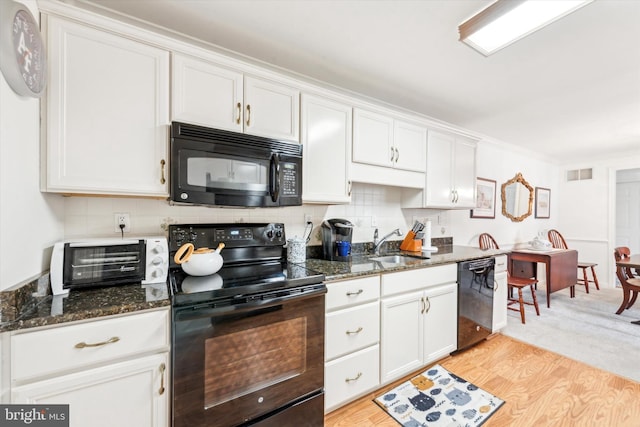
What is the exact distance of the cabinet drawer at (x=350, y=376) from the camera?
170cm

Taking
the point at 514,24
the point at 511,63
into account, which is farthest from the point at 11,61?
the point at 511,63

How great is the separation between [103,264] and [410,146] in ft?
7.99

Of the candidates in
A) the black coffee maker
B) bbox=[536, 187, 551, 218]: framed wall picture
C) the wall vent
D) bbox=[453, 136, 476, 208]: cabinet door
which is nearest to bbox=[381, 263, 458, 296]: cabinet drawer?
the black coffee maker

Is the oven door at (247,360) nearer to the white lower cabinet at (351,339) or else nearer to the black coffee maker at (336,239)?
the white lower cabinet at (351,339)

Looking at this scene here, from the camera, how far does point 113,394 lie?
3.60 ft

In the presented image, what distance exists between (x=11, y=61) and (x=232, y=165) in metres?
0.92

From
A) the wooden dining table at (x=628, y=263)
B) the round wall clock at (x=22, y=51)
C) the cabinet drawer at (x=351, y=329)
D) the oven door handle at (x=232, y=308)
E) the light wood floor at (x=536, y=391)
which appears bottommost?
the light wood floor at (x=536, y=391)

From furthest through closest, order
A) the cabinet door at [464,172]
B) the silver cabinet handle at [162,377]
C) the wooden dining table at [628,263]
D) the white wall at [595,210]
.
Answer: the white wall at [595,210] → the wooden dining table at [628,263] → the cabinet door at [464,172] → the silver cabinet handle at [162,377]

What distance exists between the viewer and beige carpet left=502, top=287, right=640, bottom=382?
2.45 m

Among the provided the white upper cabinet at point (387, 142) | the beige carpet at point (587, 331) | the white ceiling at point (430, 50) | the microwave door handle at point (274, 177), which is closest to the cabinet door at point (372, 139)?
the white upper cabinet at point (387, 142)

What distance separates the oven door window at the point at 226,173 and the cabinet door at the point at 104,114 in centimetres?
15

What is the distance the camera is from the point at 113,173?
4.52 feet

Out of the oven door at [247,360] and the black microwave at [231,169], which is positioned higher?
the black microwave at [231,169]

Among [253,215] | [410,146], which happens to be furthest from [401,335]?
[410,146]
